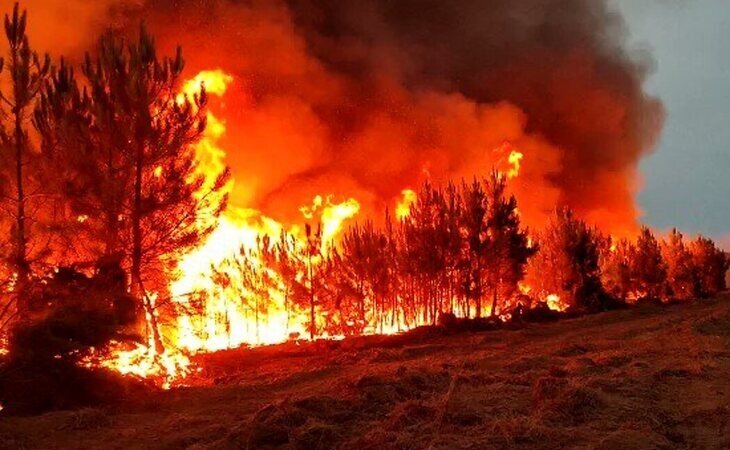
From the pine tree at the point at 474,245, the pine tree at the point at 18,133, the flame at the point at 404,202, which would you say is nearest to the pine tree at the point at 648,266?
the flame at the point at 404,202

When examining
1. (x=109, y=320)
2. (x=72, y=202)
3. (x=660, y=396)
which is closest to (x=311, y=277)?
(x=72, y=202)

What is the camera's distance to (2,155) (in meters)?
14.9

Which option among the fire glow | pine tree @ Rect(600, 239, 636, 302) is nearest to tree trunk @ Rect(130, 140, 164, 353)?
the fire glow

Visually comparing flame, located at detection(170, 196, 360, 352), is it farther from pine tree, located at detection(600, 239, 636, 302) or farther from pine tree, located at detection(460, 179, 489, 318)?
pine tree, located at detection(600, 239, 636, 302)

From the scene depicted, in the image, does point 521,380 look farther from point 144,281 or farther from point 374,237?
point 374,237

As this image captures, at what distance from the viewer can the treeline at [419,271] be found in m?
27.1

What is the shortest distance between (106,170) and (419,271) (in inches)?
A: 574

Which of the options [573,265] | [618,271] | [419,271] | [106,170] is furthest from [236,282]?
[618,271]

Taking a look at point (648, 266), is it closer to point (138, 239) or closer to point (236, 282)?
point (236, 282)

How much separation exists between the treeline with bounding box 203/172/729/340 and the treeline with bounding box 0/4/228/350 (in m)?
9.39

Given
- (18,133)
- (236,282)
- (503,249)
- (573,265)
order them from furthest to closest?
(573,265) < (503,249) < (236,282) < (18,133)

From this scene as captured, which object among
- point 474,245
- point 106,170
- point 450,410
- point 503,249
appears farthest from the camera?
point 503,249

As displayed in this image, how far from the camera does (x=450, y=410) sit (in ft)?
28.0

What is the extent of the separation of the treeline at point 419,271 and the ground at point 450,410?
40.4ft
